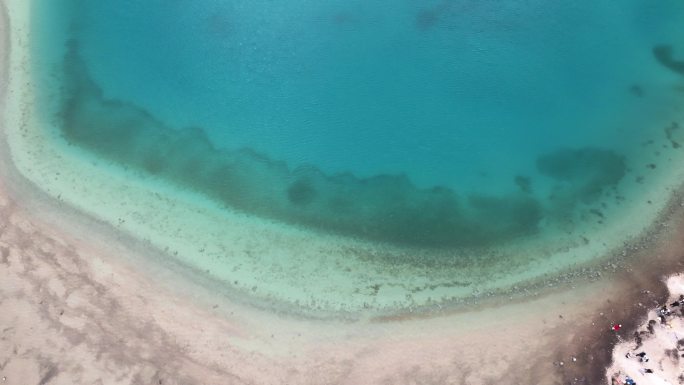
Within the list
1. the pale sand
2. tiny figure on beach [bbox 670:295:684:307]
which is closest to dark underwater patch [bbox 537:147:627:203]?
tiny figure on beach [bbox 670:295:684:307]

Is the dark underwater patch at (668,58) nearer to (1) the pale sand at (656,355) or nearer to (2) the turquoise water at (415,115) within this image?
(2) the turquoise water at (415,115)

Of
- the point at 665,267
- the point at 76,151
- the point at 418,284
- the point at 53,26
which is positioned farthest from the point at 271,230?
the point at 53,26

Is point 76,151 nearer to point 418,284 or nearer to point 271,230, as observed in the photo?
point 271,230

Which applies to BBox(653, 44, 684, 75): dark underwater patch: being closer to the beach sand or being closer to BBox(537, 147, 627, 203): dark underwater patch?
BBox(537, 147, 627, 203): dark underwater patch

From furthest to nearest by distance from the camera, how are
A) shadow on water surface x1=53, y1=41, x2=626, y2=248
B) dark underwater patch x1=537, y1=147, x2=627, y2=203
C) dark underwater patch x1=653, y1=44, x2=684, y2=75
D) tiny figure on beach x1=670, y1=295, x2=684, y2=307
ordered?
dark underwater patch x1=653, y1=44, x2=684, y2=75 → dark underwater patch x1=537, y1=147, x2=627, y2=203 → shadow on water surface x1=53, y1=41, x2=626, y2=248 → tiny figure on beach x1=670, y1=295, x2=684, y2=307

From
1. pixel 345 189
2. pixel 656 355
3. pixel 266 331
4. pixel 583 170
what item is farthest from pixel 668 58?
pixel 266 331

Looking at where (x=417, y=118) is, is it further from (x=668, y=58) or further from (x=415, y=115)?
(x=668, y=58)
